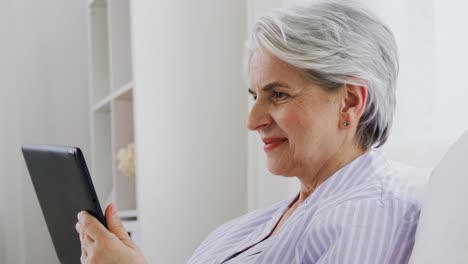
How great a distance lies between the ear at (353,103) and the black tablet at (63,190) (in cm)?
45

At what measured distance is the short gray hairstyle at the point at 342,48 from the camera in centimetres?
99

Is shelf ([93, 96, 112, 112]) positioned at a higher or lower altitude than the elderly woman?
lower

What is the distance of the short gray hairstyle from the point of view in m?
0.99

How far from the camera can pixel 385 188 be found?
3.06 ft

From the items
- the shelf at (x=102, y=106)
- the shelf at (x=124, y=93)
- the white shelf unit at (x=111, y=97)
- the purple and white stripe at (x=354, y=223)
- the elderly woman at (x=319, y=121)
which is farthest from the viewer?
the shelf at (x=102, y=106)

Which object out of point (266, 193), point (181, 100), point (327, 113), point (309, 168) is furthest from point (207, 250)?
point (181, 100)

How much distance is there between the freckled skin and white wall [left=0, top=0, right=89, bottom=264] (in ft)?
7.05

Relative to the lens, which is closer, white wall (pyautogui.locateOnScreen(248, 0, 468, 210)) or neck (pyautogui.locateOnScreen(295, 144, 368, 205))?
neck (pyautogui.locateOnScreen(295, 144, 368, 205))

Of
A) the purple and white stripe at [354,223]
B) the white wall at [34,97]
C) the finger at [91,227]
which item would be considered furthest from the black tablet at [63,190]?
the white wall at [34,97]

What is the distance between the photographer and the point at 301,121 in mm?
1046

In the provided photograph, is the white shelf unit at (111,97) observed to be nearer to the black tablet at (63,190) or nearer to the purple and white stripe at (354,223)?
the black tablet at (63,190)

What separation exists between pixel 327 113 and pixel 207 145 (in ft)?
3.31

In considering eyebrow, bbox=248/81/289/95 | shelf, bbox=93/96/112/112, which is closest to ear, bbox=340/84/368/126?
eyebrow, bbox=248/81/289/95

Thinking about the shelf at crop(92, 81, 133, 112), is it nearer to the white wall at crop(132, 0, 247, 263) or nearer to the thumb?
the white wall at crop(132, 0, 247, 263)
